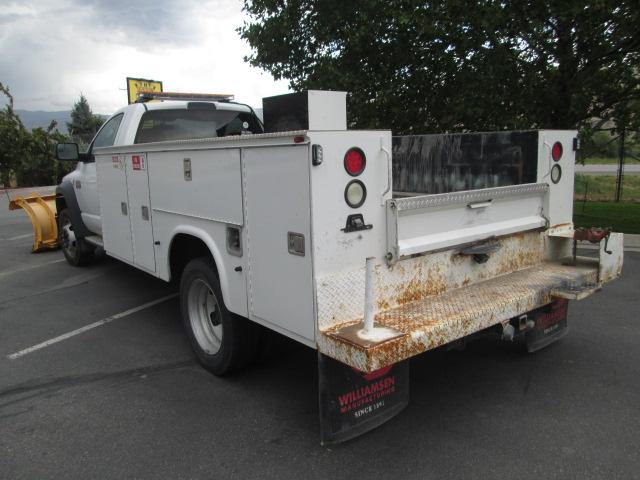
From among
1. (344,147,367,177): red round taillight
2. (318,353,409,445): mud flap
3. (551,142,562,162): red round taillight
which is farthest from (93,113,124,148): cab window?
(551,142,562,162): red round taillight

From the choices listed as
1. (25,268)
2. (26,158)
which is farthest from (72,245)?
(26,158)

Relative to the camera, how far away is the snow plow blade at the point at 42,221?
30.0 feet

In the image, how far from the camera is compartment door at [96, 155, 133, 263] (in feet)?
16.6

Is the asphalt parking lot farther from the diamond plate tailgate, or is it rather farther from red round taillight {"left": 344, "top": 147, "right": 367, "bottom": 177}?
red round taillight {"left": 344, "top": 147, "right": 367, "bottom": 177}

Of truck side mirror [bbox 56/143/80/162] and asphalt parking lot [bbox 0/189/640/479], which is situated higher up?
truck side mirror [bbox 56/143/80/162]

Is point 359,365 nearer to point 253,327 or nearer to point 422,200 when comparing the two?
point 422,200

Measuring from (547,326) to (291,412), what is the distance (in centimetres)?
202

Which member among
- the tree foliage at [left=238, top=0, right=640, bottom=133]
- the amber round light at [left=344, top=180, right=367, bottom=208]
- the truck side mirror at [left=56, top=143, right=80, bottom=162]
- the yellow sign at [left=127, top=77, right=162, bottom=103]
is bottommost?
the amber round light at [left=344, top=180, right=367, bottom=208]

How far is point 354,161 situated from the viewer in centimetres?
274

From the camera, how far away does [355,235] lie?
2.78 meters

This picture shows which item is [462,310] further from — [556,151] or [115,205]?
[115,205]

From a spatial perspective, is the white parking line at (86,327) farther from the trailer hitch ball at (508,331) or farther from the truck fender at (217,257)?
the trailer hitch ball at (508,331)

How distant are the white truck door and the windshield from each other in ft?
9.60

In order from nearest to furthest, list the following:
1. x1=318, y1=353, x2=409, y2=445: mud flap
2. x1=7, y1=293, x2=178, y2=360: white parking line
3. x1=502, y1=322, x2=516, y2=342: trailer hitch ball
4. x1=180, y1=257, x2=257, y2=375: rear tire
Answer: x1=318, y1=353, x2=409, y2=445: mud flap < x1=502, y1=322, x2=516, y2=342: trailer hitch ball < x1=180, y1=257, x2=257, y2=375: rear tire < x1=7, y1=293, x2=178, y2=360: white parking line
